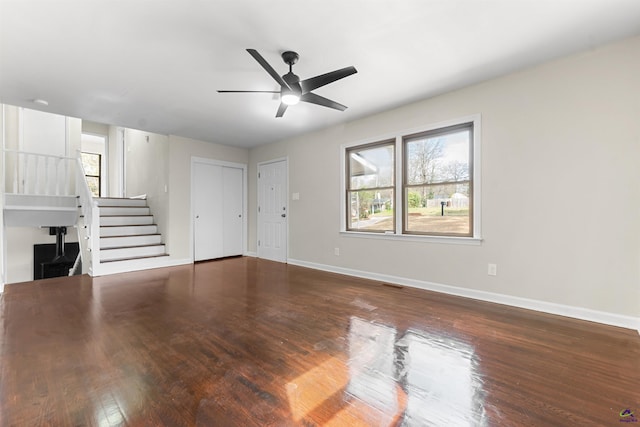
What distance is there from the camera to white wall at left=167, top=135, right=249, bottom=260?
18.1 ft

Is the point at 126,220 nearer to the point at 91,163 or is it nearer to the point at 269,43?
the point at 91,163

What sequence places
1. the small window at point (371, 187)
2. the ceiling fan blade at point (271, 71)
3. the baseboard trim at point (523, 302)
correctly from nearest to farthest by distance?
the ceiling fan blade at point (271, 71), the baseboard trim at point (523, 302), the small window at point (371, 187)

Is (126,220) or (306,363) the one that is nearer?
(306,363)

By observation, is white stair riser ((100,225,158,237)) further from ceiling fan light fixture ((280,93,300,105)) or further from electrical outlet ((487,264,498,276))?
electrical outlet ((487,264,498,276))

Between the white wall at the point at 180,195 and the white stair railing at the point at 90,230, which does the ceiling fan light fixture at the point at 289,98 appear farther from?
the white stair railing at the point at 90,230

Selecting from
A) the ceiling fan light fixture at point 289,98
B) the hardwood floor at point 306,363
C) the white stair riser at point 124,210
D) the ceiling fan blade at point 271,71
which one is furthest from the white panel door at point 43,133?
the ceiling fan blade at point 271,71

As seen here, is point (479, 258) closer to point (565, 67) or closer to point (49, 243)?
point (565, 67)

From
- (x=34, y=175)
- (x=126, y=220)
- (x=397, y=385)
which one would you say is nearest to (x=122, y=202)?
(x=126, y=220)

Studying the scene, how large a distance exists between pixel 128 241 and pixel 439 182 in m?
5.40

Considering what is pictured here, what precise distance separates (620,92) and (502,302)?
2274mm

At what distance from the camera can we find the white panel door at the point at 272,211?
5.86m

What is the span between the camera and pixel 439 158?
3803mm

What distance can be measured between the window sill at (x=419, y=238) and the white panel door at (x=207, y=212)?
2948mm

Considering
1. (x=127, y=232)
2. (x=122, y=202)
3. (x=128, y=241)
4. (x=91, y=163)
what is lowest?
(x=128, y=241)
